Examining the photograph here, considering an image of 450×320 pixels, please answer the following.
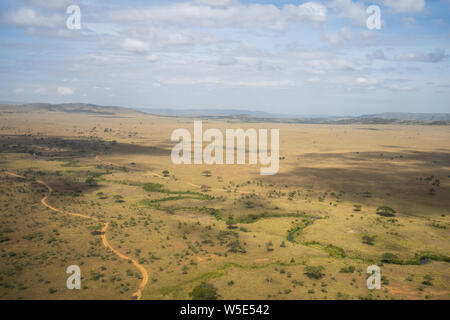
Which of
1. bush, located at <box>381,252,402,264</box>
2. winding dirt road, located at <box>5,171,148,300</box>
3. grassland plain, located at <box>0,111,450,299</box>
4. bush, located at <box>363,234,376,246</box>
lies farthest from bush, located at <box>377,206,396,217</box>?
winding dirt road, located at <box>5,171,148,300</box>

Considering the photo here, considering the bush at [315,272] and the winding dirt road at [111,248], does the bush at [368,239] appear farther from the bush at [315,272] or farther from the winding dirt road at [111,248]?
the winding dirt road at [111,248]

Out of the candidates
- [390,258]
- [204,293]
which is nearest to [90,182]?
[204,293]

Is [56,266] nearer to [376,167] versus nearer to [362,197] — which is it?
[362,197]

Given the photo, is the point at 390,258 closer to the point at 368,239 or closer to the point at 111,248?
the point at 368,239

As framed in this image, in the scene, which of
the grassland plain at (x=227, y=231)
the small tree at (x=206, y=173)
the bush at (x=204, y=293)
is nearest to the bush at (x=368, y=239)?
the grassland plain at (x=227, y=231)

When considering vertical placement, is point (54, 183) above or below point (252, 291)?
above
